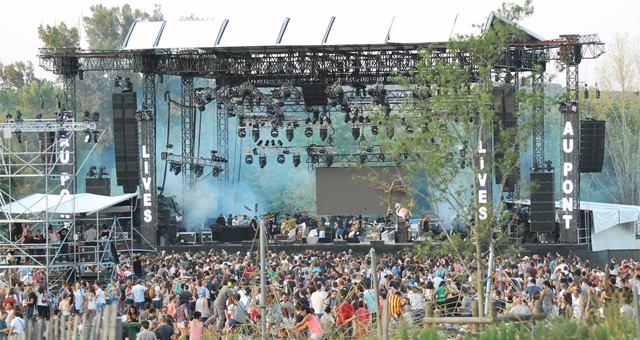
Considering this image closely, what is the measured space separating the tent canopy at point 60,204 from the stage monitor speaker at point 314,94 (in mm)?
10249

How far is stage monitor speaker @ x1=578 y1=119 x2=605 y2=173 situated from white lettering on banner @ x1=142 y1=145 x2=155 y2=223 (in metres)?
12.4

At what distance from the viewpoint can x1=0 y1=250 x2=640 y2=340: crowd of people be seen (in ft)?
56.5

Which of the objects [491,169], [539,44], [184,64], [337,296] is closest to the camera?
[491,169]

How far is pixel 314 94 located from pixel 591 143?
8.76 m

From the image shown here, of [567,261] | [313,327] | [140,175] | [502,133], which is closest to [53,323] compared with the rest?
[313,327]

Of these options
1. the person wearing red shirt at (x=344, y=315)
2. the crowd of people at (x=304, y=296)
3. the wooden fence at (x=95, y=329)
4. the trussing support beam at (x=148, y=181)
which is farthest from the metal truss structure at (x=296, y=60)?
the wooden fence at (x=95, y=329)

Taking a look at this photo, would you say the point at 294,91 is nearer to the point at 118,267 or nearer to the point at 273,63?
the point at 273,63

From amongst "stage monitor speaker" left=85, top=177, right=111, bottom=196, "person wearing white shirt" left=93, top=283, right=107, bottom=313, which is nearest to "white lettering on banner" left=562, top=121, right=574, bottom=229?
"stage monitor speaker" left=85, top=177, right=111, bottom=196

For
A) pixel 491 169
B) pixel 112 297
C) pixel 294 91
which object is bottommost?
pixel 112 297

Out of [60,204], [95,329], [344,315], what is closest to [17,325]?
[344,315]

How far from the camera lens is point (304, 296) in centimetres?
2123

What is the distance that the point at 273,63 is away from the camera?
3900cm

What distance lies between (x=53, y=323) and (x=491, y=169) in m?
6.57

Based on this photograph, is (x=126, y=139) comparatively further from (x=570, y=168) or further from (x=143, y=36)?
(x=570, y=168)
